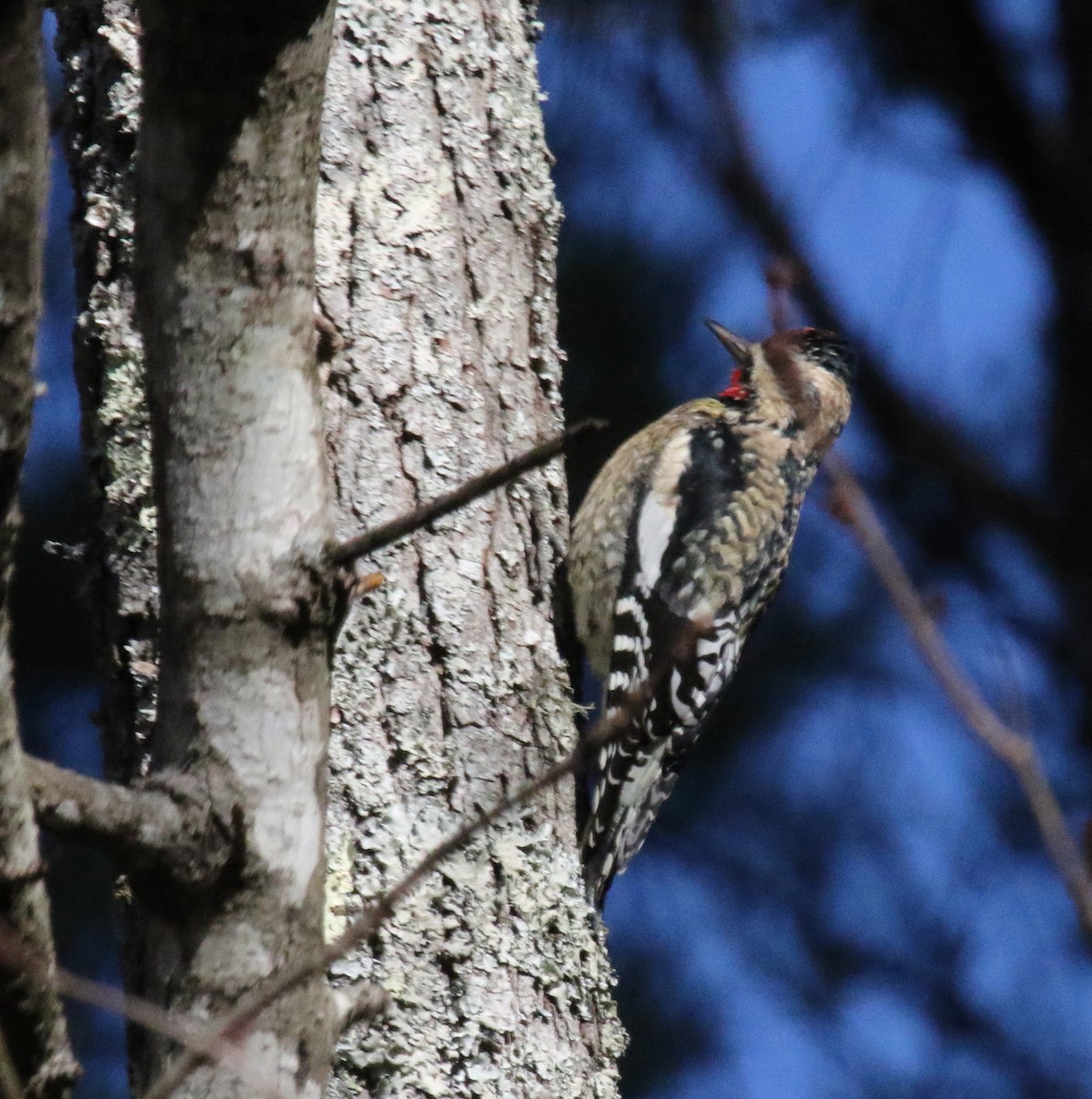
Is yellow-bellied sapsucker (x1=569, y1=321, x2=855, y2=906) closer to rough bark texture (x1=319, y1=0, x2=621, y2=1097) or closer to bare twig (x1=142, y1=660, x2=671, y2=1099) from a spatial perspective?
rough bark texture (x1=319, y1=0, x2=621, y2=1097)

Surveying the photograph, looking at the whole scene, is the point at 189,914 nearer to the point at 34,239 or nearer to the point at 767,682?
the point at 34,239

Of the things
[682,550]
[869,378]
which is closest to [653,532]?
[682,550]

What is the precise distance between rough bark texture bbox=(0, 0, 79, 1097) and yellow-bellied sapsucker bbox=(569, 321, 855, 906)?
164 centimetres

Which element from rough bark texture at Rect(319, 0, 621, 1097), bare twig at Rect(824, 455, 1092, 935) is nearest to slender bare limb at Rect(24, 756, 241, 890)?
bare twig at Rect(824, 455, 1092, 935)

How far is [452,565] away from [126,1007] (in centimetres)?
139

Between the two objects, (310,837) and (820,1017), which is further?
(820,1017)

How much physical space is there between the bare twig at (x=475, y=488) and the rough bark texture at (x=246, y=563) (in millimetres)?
117

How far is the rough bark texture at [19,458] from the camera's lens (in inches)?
43.2

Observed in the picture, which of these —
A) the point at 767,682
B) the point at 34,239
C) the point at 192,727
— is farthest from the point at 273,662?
the point at 767,682

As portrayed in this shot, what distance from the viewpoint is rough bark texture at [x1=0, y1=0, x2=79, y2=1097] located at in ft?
3.60

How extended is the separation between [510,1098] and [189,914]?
1001mm

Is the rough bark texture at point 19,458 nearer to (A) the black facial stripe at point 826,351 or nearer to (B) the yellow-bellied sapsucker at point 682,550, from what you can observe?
(B) the yellow-bellied sapsucker at point 682,550

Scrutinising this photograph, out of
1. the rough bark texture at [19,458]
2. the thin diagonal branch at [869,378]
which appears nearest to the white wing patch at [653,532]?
the thin diagonal branch at [869,378]

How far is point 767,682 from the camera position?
20.3ft
